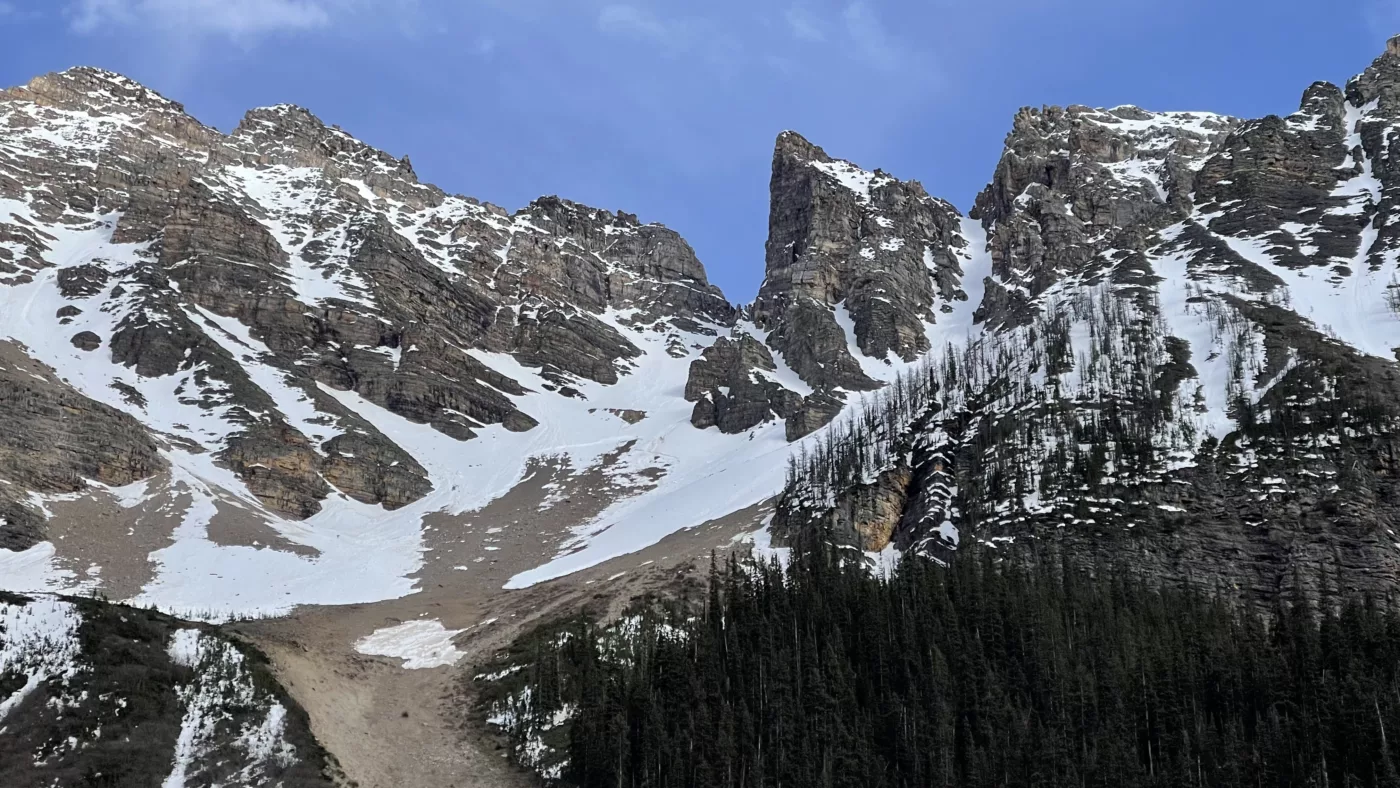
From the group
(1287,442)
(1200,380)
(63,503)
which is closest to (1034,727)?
(1287,442)

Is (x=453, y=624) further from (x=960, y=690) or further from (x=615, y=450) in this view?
(x=615, y=450)

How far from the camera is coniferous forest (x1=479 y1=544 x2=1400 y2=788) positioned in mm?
56781

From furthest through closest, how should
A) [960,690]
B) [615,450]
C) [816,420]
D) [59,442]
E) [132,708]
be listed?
[615,450]
[816,420]
[59,442]
[960,690]
[132,708]

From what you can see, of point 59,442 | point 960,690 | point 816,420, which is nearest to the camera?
point 960,690

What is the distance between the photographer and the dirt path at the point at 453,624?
61500mm

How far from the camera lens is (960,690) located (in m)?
66.0

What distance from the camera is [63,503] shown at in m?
116

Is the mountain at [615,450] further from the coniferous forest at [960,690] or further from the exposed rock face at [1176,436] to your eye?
the coniferous forest at [960,690]

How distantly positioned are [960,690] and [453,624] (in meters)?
42.3

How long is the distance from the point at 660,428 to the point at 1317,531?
109390 millimetres

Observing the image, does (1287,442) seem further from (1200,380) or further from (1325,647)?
(1325,647)

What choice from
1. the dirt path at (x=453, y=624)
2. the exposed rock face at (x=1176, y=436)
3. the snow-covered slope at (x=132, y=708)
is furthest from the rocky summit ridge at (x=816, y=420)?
the snow-covered slope at (x=132, y=708)

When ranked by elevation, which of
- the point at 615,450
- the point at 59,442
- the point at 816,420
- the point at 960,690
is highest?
the point at 816,420

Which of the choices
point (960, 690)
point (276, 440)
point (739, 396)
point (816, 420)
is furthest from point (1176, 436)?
point (276, 440)
